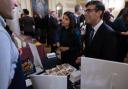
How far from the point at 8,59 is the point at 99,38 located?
120cm

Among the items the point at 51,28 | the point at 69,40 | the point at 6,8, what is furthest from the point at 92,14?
the point at 51,28

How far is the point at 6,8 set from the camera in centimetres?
93

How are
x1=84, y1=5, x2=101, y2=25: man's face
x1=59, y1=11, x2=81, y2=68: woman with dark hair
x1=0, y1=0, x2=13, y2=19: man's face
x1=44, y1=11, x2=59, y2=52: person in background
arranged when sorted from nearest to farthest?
1. x1=0, y1=0, x2=13, y2=19: man's face
2. x1=84, y1=5, x2=101, y2=25: man's face
3. x1=59, y1=11, x2=81, y2=68: woman with dark hair
4. x1=44, y1=11, x2=59, y2=52: person in background

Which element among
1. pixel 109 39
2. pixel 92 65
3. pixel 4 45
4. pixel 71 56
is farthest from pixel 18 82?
pixel 71 56

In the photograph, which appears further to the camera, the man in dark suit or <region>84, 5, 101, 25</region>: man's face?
<region>84, 5, 101, 25</region>: man's face

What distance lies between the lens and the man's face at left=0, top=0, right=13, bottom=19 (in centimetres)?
91

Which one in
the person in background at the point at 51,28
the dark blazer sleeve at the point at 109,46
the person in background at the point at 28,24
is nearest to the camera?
the dark blazer sleeve at the point at 109,46

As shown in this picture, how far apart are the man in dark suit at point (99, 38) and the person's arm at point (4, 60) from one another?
3.82 ft

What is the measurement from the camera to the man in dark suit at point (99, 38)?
5.84 ft

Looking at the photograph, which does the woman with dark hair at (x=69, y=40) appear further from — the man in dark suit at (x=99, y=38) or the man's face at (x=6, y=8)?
the man's face at (x=6, y=8)

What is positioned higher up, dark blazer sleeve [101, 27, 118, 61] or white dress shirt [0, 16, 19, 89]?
white dress shirt [0, 16, 19, 89]

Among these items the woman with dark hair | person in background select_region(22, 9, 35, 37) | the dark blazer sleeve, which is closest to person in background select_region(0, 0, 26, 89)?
the dark blazer sleeve

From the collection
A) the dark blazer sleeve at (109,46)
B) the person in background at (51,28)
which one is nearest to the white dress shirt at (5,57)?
the dark blazer sleeve at (109,46)

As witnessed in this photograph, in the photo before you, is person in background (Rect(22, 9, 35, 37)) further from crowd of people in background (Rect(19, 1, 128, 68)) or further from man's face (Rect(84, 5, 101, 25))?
man's face (Rect(84, 5, 101, 25))
